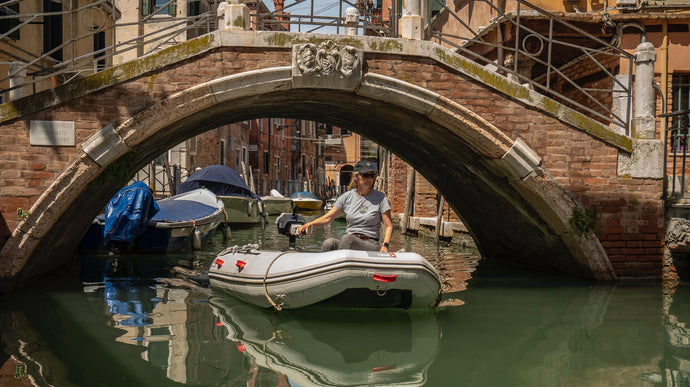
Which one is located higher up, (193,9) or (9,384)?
(193,9)

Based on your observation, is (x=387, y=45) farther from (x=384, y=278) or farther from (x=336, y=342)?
(x=336, y=342)

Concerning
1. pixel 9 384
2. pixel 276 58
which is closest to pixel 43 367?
pixel 9 384

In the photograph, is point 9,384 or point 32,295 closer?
point 9,384

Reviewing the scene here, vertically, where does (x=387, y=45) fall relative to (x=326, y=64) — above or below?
above

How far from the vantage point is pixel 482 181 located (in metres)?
8.49

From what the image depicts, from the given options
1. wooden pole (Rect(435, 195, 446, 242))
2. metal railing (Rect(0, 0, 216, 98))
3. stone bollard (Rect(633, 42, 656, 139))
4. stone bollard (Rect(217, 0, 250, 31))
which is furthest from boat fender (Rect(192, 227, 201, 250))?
stone bollard (Rect(633, 42, 656, 139))

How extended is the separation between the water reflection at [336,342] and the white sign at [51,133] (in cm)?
217

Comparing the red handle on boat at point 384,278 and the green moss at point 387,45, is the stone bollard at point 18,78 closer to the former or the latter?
the green moss at point 387,45

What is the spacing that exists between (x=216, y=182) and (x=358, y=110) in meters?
9.56

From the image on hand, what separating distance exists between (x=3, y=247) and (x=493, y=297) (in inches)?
192

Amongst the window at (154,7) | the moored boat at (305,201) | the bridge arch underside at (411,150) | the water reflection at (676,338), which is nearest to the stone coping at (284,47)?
the bridge arch underside at (411,150)

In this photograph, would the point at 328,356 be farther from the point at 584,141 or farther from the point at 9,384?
the point at 584,141

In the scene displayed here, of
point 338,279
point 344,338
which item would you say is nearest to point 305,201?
point 338,279

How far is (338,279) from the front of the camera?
5359 mm
